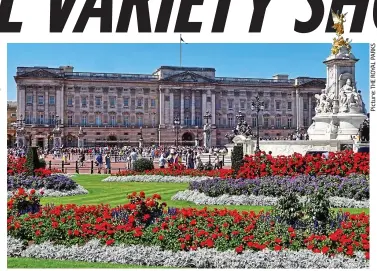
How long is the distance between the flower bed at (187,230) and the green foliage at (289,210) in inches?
4.4

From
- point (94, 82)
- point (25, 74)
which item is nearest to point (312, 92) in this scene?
point (94, 82)

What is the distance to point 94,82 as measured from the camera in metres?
80.5

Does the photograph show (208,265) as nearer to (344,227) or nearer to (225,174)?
(344,227)

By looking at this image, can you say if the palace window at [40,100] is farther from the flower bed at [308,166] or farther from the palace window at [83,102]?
the flower bed at [308,166]

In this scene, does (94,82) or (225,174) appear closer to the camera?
(225,174)

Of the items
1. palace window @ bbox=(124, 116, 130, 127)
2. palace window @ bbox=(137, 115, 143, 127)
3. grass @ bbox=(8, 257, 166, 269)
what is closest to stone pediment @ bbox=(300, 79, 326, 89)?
palace window @ bbox=(137, 115, 143, 127)

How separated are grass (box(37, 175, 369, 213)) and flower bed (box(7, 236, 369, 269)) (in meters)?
4.53

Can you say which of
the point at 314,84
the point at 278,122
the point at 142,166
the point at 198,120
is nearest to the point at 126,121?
the point at 198,120

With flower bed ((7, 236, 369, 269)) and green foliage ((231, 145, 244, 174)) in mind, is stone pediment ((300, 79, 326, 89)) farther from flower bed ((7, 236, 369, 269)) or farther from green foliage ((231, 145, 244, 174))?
flower bed ((7, 236, 369, 269))

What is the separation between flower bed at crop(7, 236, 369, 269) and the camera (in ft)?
24.7

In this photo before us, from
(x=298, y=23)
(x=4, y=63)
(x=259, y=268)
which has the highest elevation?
(x=298, y=23)

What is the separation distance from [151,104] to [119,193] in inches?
2662

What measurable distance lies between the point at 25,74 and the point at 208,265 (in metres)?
73.8

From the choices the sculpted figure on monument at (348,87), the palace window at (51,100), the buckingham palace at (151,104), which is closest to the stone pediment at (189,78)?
the buckingham palace at (151,104)
